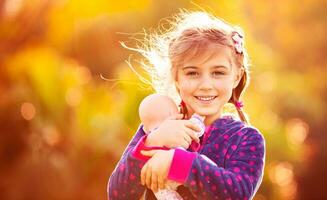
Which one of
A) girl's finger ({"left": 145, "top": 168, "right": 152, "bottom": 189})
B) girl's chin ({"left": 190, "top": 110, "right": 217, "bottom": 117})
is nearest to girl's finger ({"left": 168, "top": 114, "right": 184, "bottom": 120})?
girl's chin ({"left": 190, "top": 110, "right": 217, "bottom": 117})

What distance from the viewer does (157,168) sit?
291cm

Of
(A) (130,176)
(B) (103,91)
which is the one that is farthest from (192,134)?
(B) (103,91)

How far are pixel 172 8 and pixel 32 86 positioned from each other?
179 inches

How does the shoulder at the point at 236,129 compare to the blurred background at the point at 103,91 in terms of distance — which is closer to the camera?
the shoulder at the point at 236,129

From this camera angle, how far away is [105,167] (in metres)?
11.0

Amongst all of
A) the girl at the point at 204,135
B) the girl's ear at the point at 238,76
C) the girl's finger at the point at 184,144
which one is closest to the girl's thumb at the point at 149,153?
the girl at the point at 204,135

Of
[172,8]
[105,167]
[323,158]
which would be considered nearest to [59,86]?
[105,167]

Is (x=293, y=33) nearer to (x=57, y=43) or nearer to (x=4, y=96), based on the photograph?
(x=57, y=43)

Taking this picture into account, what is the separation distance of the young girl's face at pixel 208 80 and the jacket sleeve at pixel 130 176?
0.25 m

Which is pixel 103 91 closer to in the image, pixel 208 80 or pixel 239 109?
pixel 239 109

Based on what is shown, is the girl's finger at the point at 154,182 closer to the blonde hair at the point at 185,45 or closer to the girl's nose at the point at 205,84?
the girl's nose at the point at 205,84

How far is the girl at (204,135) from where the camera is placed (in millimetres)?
2900

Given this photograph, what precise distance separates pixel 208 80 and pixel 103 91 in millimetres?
8602

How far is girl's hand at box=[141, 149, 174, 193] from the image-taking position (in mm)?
2906
